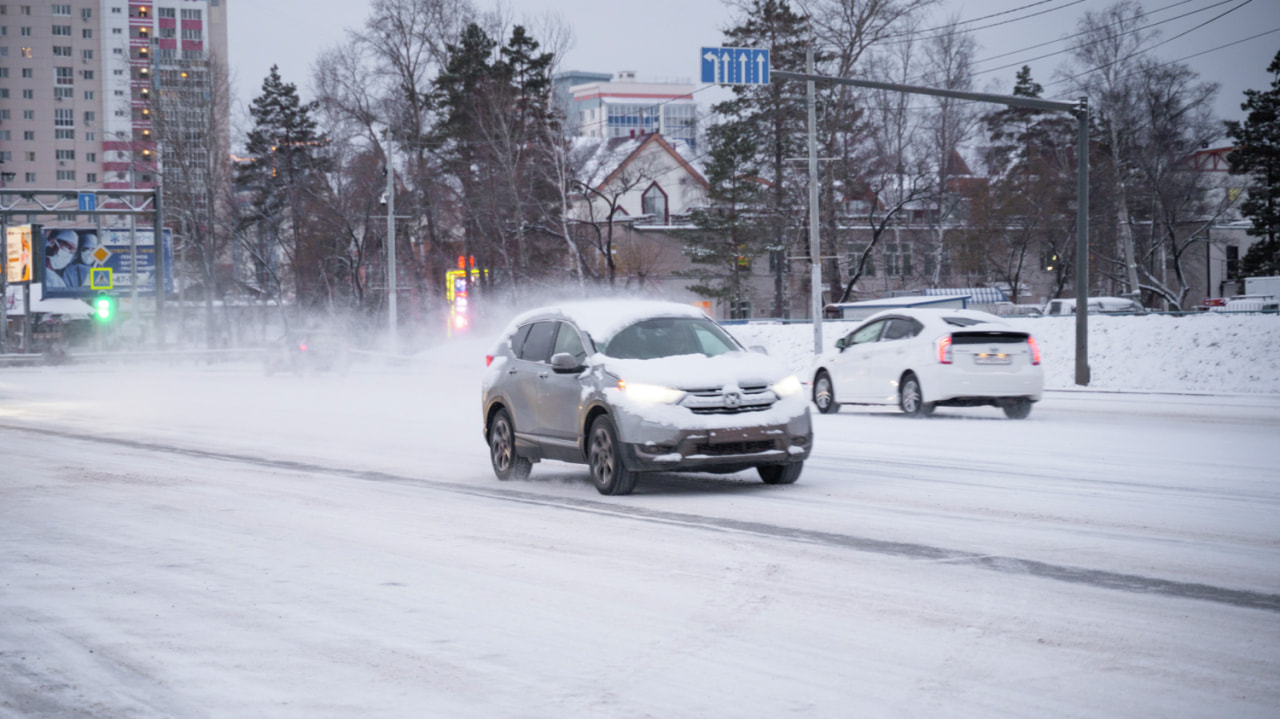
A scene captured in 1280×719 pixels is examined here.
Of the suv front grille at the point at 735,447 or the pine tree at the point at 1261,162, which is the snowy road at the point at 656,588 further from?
the pine tree at the point at 1261,162

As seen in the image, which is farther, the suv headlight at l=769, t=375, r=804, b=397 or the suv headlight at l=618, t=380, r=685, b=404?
the suv headlight at l=769, t=375, r=804, b=397

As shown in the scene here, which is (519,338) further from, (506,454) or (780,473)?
(780,473)

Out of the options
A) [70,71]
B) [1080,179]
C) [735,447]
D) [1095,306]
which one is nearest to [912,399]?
[735,447]

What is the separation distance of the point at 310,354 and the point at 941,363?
28.1 metres

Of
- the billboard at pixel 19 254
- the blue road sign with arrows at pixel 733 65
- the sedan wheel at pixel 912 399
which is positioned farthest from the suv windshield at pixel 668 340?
the billboard at pixel 19 254

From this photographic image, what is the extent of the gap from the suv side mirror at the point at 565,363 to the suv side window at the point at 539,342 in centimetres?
69

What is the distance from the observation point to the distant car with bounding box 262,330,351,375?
43062mm

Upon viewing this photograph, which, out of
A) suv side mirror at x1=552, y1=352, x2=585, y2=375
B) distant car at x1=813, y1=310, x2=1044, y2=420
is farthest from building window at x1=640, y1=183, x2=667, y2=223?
suv side mirror at x1=552, y1=352, x2=585, y2=375

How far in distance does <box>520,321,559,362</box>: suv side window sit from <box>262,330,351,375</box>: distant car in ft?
101

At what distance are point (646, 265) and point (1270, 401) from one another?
52.2 metres

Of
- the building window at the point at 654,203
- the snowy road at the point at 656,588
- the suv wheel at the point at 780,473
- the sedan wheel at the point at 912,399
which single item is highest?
the building window at the point at 654,203

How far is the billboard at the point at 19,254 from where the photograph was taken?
72500 mm

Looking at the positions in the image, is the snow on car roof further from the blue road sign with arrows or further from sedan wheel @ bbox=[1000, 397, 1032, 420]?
the blue road sign with arrows

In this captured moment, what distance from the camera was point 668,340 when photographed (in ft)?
41.1
